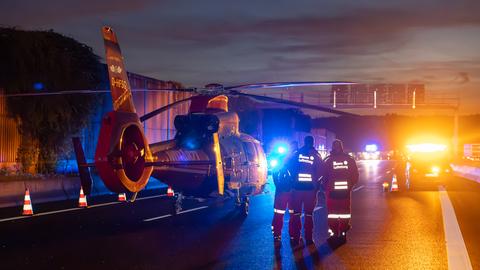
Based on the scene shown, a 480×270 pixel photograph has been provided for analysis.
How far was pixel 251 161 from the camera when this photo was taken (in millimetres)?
17578

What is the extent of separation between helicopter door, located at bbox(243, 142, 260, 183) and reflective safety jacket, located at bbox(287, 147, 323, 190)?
4328 millimetres

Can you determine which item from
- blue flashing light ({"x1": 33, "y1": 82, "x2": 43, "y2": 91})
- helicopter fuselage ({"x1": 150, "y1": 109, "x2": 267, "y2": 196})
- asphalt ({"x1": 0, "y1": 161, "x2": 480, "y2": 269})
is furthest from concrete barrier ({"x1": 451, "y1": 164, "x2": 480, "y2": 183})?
helicopter fuselage ({"x1": 150, "y1": 109, "x2": 267, "y2": 196})

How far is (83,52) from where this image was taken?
30594mm

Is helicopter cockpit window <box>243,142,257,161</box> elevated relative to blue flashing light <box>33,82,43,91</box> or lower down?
lower down

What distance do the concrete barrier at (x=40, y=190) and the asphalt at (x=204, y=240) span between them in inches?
44.8

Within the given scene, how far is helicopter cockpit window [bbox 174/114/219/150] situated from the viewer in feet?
51.0

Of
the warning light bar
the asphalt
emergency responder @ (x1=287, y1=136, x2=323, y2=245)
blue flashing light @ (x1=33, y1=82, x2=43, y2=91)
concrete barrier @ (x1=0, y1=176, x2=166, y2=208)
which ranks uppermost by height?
blue flashing light @ (x1=33, y1=82, x2=43, y2=91)

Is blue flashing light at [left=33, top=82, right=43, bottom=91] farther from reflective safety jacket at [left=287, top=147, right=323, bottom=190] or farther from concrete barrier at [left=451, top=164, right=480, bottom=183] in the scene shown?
concrete barrier at [left=451, top=164, right=480, bottom=183]

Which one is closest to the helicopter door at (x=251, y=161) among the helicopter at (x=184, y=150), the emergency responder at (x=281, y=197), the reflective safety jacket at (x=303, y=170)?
the helicopter at (x=184, y=150)

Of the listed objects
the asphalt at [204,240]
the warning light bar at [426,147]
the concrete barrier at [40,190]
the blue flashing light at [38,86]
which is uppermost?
the blue flashing light at [38,86]

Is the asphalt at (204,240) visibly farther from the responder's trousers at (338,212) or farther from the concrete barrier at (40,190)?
the concrete barrier at (40,190)

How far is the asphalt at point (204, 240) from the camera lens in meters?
10.4

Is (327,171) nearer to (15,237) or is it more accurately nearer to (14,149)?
(15,237)

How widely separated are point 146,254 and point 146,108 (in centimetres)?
2310
